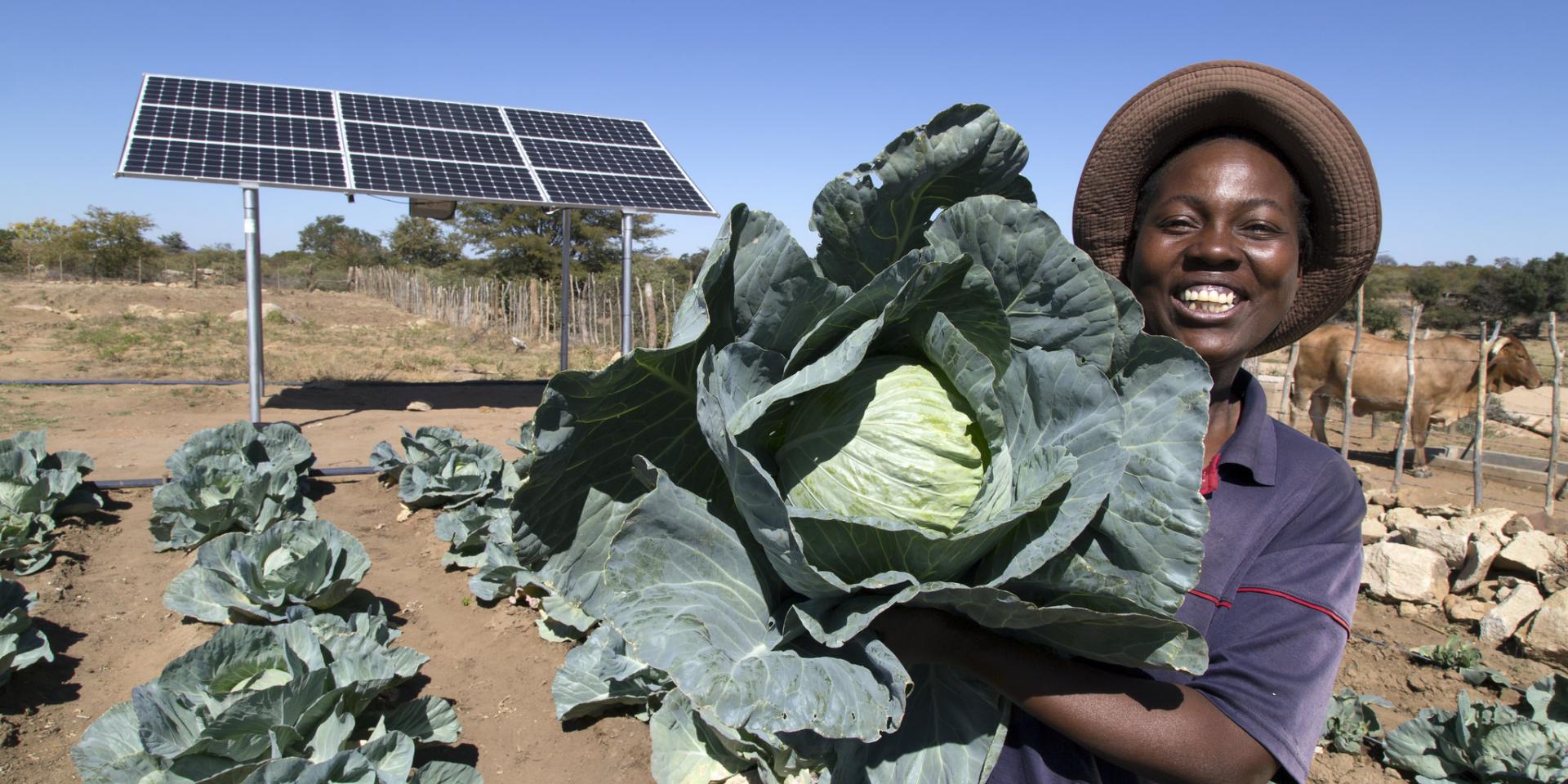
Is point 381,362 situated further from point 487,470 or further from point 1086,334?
point 1086,334

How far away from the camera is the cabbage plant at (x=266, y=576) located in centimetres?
498

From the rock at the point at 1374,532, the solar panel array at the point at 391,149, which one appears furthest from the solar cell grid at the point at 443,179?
the rock at the point at 1374,532

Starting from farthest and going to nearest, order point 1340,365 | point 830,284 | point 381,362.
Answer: point 381,362 → point 1340,365 → point 830,284

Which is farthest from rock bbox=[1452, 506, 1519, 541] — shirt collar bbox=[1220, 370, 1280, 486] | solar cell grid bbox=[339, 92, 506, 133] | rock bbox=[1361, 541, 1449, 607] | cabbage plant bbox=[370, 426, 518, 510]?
solar cell grid bbox=[339, 92, 506, 133]

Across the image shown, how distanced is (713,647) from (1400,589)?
6.85 meters

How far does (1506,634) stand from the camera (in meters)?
5.46

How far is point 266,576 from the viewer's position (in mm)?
5180

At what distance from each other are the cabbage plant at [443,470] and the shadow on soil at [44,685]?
2468 millimetres

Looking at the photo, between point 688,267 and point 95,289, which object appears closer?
point 95,289

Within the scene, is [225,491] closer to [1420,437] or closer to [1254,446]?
[1254,446]

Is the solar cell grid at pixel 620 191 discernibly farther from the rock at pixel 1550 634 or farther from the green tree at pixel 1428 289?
the green tree at pixel 1428 289

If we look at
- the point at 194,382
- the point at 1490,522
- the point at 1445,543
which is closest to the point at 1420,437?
the point at 1490,522

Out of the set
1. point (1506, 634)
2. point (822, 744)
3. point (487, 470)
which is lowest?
point (1506, 634)

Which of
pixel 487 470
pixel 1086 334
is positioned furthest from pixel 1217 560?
pixel 487 470
